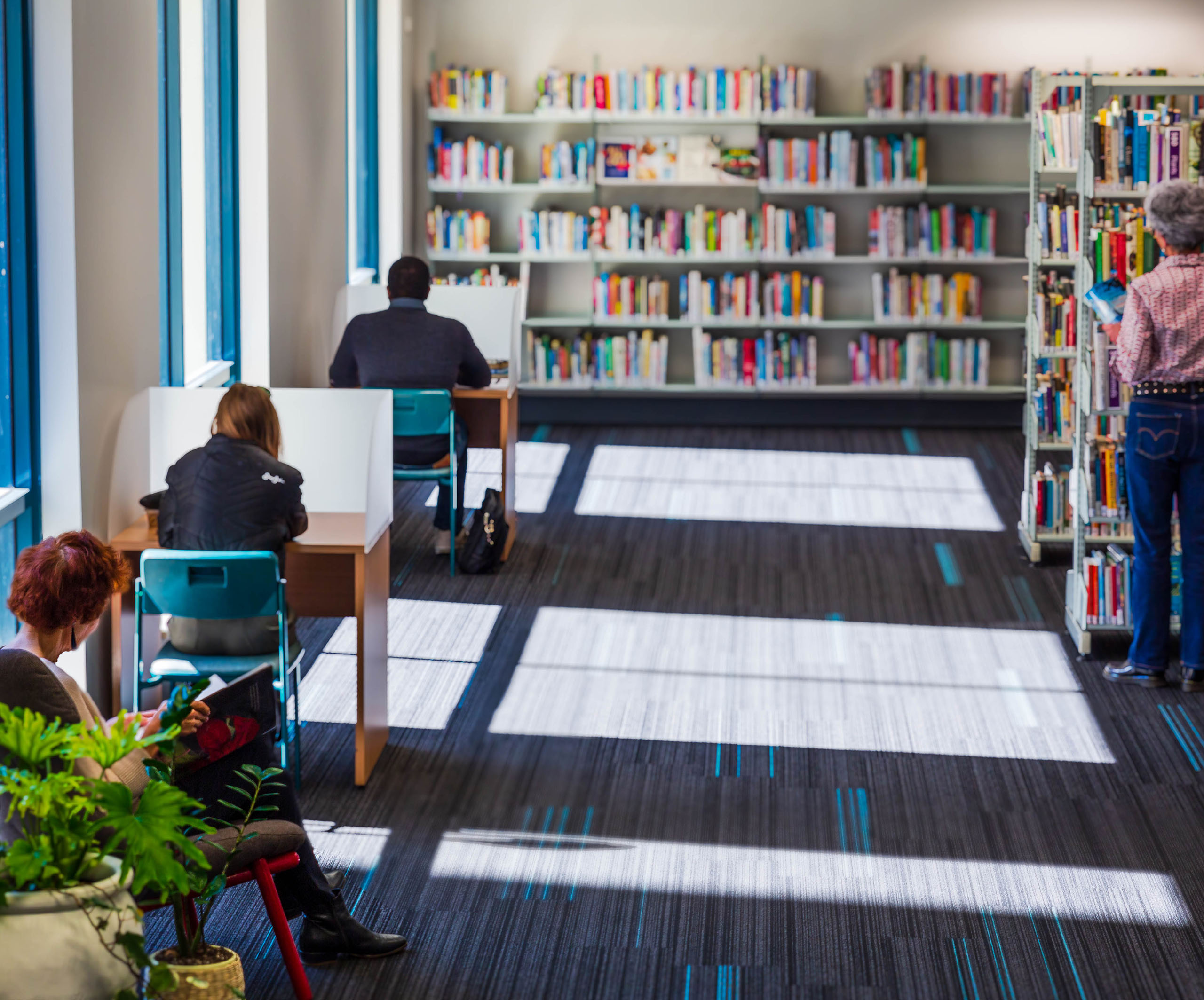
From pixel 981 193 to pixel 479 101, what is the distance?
9.84 feet

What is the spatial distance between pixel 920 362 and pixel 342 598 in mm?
5456

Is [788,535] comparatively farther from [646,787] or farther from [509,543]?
[646,787]

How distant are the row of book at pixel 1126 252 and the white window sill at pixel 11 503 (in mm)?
3320

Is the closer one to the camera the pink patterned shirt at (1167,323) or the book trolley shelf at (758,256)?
the pink patterned shirt at (1167,323)

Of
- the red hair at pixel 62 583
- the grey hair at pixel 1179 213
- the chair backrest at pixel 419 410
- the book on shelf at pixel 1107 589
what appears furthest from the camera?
the chair backrest at pixel 419 410

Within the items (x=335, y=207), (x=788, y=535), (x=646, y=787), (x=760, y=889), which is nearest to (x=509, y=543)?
(x=788, y=535)

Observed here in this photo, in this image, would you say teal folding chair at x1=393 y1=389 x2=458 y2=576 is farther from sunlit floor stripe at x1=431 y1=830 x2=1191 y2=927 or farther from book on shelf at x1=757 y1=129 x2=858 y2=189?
book on shelf at x1=757 y1=129 x2=858 y2=189

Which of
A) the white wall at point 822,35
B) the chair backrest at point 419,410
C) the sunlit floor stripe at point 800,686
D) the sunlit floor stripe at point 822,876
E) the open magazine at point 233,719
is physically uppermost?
the white wall at point 822,35

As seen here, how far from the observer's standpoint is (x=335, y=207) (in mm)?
7012

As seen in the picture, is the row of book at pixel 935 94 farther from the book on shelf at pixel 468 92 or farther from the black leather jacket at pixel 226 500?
the black leather jacket at pixel 226 500

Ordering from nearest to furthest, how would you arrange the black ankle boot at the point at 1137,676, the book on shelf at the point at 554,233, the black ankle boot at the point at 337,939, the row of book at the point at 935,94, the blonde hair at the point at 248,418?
the black ankle boot at the point at 337,939 → the blonde hair at the point at 248,418 → the black ankle boot at the point at 1137,676 → the row of book at the point at 935,94 → the book on shelf at the point at 554,233

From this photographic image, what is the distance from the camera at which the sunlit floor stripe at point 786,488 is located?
694 cm

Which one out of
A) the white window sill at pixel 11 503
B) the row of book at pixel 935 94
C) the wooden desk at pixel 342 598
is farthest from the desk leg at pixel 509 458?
the row of book at pixel 935 94

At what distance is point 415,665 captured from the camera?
16.2ft
